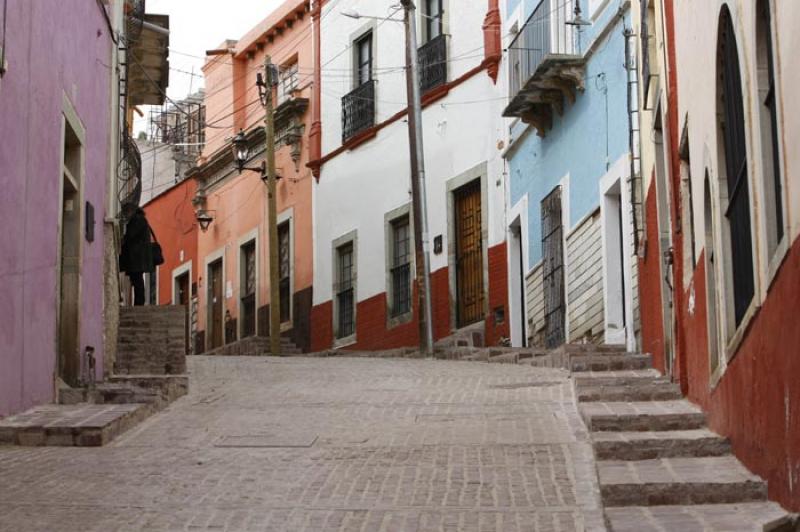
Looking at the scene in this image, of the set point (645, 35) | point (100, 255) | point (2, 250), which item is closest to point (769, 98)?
point (2, 250)

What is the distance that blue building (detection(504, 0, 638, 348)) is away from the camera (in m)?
18.2

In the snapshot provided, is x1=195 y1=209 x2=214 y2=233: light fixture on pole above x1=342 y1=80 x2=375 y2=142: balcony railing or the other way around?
the other way around

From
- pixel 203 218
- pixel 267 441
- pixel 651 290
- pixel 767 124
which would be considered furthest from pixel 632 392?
pixel 203 218

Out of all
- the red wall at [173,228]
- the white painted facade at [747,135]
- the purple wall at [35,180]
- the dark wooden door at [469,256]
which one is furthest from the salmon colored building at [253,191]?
the white painted facade at [747,135]

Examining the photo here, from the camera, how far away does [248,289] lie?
33.3 m

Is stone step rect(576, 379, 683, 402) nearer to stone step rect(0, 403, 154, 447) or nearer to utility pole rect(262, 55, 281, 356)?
stone step rect(0, 403, 154, 447)

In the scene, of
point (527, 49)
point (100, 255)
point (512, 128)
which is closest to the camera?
point (100, 255)

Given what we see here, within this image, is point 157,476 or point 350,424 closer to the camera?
point 157,476

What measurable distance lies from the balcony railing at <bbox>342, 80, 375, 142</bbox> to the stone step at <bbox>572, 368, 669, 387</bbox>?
1412cm

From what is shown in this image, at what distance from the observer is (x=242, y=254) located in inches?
1328

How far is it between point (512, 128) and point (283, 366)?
245 inches

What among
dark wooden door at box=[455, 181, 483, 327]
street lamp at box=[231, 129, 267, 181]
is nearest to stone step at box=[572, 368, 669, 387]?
dark wooden door at box=[455, 181, 483, 327]

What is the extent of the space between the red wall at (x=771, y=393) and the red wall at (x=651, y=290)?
188 inches

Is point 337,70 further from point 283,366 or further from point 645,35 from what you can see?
point 645,35
